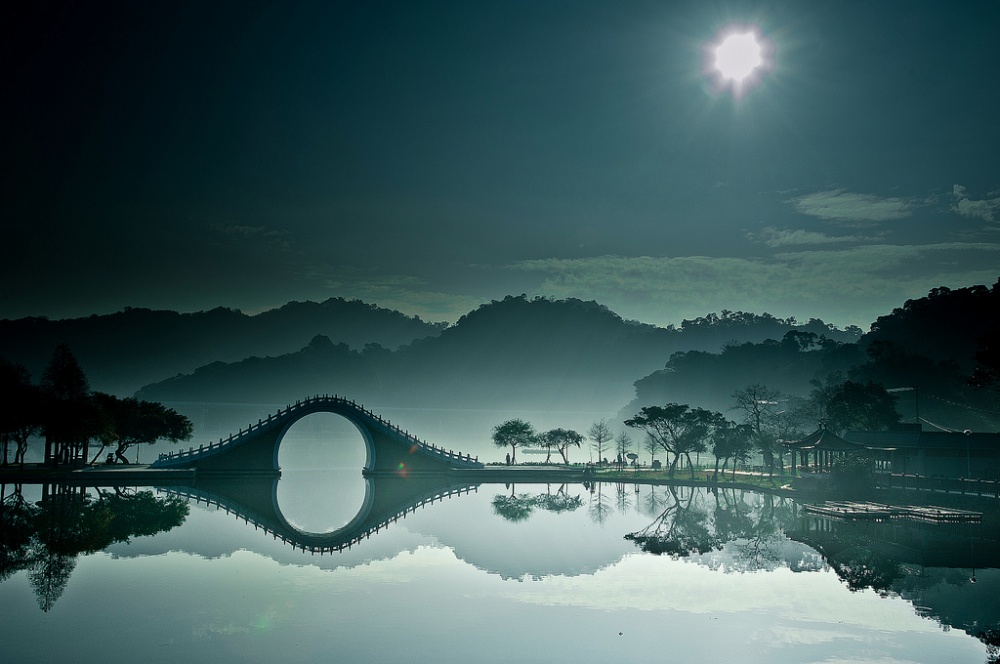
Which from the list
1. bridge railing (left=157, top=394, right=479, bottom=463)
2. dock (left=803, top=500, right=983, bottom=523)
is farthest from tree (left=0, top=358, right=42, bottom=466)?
dock (left=803, top=500, right=983, bottom=523)

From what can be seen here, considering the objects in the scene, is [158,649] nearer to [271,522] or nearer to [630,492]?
[271,522]

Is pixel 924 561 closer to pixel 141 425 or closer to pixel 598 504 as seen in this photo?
pixel 598 504

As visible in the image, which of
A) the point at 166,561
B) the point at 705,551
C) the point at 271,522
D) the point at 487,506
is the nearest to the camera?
the point at 166,561

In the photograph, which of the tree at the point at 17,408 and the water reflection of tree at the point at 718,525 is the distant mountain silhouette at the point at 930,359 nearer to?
the water reflection of tree at the point at 718,525

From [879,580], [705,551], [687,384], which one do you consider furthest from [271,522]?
[687,384]

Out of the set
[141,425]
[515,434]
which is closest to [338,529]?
[141,425]

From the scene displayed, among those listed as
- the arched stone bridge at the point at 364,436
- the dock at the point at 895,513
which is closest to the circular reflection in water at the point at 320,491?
the arched stone bridge at the point at 364,436
